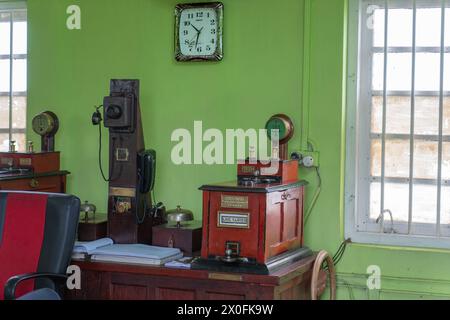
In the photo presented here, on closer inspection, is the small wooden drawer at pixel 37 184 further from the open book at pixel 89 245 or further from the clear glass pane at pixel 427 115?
the clear glass pane at pixel 427 115

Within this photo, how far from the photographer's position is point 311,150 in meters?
4.08

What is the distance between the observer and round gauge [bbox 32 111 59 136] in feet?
14.7

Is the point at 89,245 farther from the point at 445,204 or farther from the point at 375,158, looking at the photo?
the point at 445,204

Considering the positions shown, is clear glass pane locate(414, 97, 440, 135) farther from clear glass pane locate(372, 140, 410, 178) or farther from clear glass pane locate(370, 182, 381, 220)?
clear glass pane locate(370, 182, 381, 220)

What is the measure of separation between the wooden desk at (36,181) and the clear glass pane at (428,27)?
7.73ft

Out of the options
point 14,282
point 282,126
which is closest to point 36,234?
point 14,282

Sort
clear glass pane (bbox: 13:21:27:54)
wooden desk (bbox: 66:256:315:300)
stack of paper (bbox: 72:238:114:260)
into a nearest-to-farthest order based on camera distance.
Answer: wooden desk (bbox: 66:256:315:300)
stack of paper (bbox: 72:238:114:260)
clear glass pane (bbox: 13:21:27:54)

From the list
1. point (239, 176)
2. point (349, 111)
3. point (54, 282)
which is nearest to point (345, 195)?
point (349, 111)

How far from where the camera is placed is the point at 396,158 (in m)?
4.02

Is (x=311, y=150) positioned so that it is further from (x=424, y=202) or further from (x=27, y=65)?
(x=27, y=65)

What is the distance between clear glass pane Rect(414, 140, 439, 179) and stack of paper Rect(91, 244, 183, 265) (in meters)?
1.46

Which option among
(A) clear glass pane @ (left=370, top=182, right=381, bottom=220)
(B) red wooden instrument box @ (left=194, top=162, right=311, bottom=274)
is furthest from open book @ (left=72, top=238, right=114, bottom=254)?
(A) clear glass pane @ (left=370, top=182, right=381, bottom=220)
